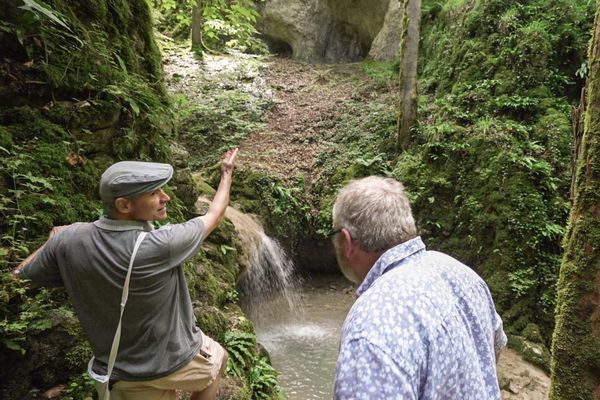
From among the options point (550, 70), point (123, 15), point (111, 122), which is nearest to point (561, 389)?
point (111, 122)

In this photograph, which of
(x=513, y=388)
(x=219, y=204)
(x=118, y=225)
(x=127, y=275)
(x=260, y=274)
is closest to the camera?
(x=127, y=275)

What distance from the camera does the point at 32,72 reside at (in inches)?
149

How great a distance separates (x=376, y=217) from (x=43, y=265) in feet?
6.02

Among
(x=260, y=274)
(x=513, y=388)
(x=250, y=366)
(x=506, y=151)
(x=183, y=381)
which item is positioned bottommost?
(x=513, y=388)

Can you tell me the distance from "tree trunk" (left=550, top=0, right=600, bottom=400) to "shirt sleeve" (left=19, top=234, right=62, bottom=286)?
133 inches

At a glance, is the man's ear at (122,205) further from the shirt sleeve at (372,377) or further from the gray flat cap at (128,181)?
the shirt sleeve at (372,377)

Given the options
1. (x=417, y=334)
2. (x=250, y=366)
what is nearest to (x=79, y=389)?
(x=250, y=366)

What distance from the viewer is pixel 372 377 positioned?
126 centimetres

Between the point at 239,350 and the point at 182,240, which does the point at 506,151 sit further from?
the point at 182,240

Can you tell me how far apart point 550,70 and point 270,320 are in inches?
331

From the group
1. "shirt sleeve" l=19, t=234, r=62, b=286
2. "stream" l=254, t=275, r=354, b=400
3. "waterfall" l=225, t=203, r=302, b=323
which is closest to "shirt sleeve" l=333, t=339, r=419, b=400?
"shirt sleeve" l=19, t=234, r=62, b=286

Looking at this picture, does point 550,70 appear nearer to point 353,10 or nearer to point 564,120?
point 564,120

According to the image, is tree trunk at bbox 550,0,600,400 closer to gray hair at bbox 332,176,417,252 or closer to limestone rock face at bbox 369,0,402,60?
gray hair at bbox 332,176,417,252

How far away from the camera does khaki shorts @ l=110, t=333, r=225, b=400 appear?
7.57ft
